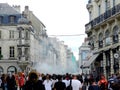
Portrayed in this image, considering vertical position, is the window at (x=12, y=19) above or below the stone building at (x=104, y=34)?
above

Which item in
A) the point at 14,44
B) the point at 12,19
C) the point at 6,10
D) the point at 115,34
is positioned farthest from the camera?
the point at 6,10

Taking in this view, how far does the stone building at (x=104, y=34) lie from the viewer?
41.1 m

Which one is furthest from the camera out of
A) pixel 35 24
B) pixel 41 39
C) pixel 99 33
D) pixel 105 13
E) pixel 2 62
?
pixel 41 39

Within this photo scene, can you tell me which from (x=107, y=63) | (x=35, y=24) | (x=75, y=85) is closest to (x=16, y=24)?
(x=35, y=24)

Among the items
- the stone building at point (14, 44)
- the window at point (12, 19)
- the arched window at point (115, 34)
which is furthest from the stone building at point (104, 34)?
the window at point (12, 19)

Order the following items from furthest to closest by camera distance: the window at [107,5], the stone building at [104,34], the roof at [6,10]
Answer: the roof at [6,10] → the window at [107,5] → the stone building at [104,34]

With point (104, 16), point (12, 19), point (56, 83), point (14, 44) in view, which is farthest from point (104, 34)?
point (12, 19)

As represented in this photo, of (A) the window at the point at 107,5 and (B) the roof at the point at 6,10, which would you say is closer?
(A) the window at the point at 107,5

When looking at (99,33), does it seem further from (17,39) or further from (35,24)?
(35,24)

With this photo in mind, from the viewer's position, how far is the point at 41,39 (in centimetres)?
10756

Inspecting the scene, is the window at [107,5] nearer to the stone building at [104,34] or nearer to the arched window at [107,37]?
the stone building at [104,34]

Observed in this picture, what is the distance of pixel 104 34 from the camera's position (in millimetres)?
45656

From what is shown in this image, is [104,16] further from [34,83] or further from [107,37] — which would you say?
[34,83]

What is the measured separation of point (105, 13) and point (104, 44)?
3.47 meters
